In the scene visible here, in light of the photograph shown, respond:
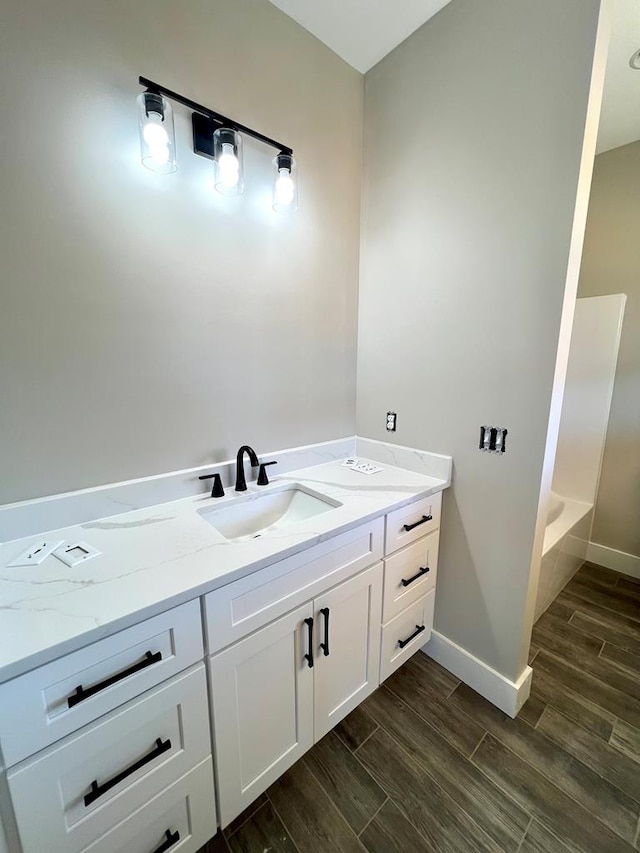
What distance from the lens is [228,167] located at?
1217mm

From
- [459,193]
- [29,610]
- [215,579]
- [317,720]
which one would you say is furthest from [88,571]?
[459,193]

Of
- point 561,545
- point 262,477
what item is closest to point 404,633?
point 262,477

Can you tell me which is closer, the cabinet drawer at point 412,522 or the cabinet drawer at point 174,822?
the cabinet drawer at point 174,822

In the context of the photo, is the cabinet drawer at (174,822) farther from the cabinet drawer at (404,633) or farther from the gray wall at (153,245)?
the gray wall at (153,245)

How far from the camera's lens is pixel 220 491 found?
4.44 ft

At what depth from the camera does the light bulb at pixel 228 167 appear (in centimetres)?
120

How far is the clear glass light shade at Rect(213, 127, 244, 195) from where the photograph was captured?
120 cm

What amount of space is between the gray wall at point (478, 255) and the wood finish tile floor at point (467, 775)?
26 centimetres

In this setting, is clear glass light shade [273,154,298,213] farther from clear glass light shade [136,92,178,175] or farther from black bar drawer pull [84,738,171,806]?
black bar drawer pull [84,738,171,806]

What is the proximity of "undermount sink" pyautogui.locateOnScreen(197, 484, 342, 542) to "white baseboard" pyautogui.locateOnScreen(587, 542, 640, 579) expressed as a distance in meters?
2.32

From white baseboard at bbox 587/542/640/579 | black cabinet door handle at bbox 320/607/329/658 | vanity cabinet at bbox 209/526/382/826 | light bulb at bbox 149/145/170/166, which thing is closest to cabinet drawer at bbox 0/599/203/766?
vanity cabinet at bbox 209/526/382/826

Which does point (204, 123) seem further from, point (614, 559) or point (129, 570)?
point (614, 559)

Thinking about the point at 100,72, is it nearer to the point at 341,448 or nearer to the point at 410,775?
the point at 341,448

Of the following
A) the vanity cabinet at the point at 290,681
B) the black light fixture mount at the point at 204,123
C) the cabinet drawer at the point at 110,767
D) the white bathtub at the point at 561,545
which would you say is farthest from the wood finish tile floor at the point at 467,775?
the black light fixture mount at the point at 204,123
